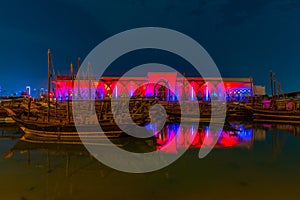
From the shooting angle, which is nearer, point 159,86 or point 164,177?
point 164,177

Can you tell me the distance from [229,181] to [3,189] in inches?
244

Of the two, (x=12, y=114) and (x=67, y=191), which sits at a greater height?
(x=12, y=114)

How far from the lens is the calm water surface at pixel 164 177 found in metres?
5.88

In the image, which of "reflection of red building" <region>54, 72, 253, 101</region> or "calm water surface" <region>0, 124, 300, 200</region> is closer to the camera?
"calm water surface" <region>0, 124, 300, 200</region>

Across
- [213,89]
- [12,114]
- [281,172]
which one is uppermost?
[213,89]

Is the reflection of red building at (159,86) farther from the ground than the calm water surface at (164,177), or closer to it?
farther from the ground

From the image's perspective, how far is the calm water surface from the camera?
19.3ft

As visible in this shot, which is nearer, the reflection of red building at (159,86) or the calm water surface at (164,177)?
the calm water surface at (164,177)

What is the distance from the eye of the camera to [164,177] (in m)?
7.12

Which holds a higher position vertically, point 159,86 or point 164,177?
point 159,86

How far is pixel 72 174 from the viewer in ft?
24.6

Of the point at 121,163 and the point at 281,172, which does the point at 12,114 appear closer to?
the point at 121,163

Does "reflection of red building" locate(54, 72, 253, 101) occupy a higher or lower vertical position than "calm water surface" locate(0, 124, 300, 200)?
higher

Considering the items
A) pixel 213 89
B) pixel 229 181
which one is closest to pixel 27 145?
pixel 229 181
